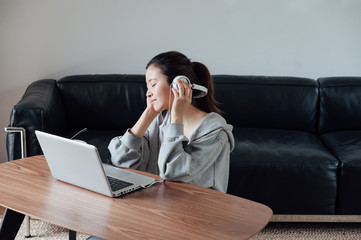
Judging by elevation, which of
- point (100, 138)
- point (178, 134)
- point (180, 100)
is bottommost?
point (100, 138)

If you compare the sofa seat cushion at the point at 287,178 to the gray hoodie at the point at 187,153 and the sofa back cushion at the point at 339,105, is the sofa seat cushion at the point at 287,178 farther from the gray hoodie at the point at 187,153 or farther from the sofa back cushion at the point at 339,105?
the gray hoodie at the point at 187,153

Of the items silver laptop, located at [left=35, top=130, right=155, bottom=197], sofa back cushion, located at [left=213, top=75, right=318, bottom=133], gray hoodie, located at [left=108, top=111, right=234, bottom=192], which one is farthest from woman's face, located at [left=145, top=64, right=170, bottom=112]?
sofa back cushion, located at [left=213, top=75, right=318, bottom=133]

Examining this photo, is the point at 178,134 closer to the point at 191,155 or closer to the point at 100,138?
the point at 191,155

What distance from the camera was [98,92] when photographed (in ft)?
9.94

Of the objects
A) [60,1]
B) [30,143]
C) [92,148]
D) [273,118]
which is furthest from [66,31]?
[92,148]

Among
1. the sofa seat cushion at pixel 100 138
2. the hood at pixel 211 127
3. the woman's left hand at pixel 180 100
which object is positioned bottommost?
the sofa seat cushion at pixel 100 138

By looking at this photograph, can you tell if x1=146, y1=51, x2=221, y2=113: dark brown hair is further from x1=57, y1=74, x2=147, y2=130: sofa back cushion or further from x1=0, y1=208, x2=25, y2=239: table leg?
x1=57, y1=74, x2=147, y2=130: sofa back cushion

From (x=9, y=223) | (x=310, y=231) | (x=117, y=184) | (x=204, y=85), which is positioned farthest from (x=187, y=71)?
(x=310, y=231)

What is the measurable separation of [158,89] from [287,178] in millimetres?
1069

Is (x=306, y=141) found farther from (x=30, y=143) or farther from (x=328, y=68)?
(x=30, y=143)

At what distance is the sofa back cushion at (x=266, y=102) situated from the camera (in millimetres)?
3055

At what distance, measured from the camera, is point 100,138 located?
2773 mm

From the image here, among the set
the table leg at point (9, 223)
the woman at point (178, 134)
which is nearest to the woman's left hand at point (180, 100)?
the woman at point (178, 134)

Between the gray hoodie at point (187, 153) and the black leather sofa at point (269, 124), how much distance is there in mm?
733
